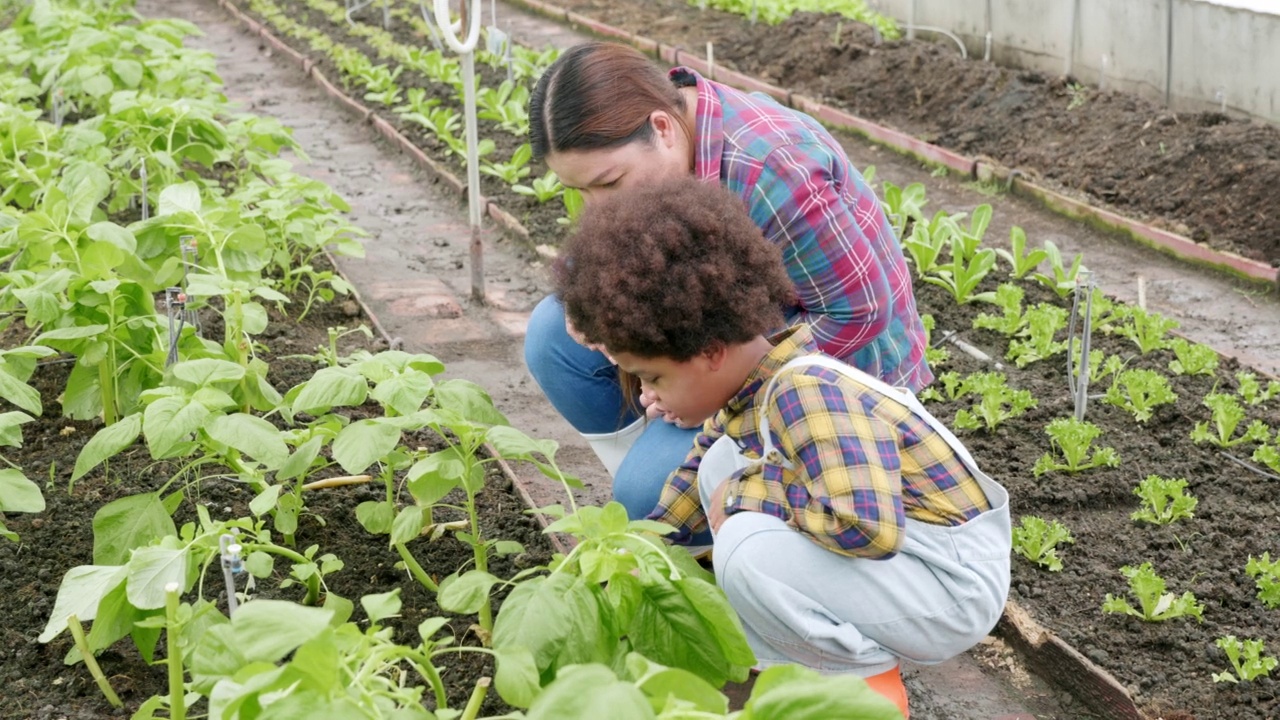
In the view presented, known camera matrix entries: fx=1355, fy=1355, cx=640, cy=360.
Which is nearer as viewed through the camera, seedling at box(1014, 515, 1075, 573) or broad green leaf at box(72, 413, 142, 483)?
broad green leaf at box(72, 413, 142, 483)

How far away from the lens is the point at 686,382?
2.37 meters

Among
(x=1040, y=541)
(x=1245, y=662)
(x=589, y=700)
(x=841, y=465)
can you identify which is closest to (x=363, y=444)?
(x=841, y=465)

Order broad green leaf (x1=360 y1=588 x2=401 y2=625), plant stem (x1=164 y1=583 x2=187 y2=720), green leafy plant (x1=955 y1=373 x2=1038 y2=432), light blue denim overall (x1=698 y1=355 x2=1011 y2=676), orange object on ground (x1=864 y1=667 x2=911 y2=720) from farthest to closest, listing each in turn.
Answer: green leafy plant (x1=955 y1=373 x2=1038 y2=432) → orange object on ground (x1=864 y1=667 x2=911 y2=720) → light blue denim overall (x1=698 y1=355 x2=1011 y2=676) → plant stem (x1=164 y1=583 x2=187 y2=720) → broad green leaf (x1=360 y1=588 x2=401 y2=625)

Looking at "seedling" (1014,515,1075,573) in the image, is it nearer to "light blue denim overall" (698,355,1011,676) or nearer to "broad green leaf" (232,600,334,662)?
"light blue denim overall" (698,355,1011,676)

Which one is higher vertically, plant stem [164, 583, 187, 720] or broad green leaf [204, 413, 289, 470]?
broad green leaf [204, 413, 289, 470]

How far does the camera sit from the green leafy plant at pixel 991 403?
12.5ft

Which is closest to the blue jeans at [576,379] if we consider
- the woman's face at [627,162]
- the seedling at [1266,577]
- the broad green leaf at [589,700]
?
the woman's face at [627,162]

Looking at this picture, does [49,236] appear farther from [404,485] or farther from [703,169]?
[703,169]

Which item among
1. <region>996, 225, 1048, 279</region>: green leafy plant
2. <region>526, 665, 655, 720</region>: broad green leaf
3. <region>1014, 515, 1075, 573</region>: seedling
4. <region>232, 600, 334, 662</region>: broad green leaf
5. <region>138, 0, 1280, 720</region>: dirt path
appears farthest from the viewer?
<region>996, 225, 1048, 279</region>: green leafy plant

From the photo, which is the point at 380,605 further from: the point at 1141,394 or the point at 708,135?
the point at 1141,394

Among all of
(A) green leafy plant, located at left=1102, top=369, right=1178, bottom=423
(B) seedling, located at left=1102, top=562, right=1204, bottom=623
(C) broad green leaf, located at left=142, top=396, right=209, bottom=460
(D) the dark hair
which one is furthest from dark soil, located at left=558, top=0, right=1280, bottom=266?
(C) broad green leaf, located at left=142, top=396, right=209, bottom=460

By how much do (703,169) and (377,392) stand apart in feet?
2.63

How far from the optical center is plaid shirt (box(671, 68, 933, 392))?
271 centimetres

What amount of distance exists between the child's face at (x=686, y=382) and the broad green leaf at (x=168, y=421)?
0.79 meters
